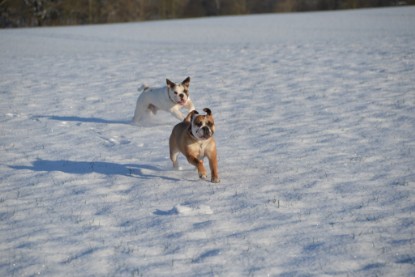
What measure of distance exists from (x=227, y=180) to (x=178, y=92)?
3279 millimetres

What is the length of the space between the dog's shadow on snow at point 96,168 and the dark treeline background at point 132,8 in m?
43.0

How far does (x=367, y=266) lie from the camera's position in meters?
4.07

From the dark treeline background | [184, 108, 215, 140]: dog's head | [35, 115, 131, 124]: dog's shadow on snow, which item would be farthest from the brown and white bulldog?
the dark treeline background

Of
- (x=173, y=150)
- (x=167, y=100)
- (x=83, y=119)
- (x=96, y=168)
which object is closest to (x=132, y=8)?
(x=83, y=119)

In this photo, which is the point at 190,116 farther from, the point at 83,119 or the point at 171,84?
the point at 83,119

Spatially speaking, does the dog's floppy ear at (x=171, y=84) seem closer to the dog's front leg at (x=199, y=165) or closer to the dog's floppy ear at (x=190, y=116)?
the dog's floppy ear at (x=190, y=116)

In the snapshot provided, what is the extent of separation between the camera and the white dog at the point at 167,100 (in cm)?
912

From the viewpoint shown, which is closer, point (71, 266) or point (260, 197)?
point (71, 266)

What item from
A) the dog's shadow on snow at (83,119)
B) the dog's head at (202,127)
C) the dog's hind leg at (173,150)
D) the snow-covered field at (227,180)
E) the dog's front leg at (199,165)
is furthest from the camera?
the dog's shadow on snow at (83,119)

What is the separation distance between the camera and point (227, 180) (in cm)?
631

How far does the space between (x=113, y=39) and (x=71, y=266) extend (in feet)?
83.3

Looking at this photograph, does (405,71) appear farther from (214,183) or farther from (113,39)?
(113,39)

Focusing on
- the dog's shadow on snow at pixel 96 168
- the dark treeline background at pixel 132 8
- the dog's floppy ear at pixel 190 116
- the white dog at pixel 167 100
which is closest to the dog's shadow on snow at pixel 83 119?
the white dog at pixel 167 100

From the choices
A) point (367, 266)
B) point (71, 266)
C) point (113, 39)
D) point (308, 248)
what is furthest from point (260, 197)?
point (113, 39)
